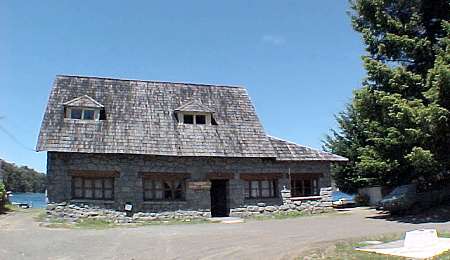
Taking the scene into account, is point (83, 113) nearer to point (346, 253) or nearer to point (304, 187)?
point (304, 187)

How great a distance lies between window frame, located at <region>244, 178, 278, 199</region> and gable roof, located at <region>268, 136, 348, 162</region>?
1.48 meters

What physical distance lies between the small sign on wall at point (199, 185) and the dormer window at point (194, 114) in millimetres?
3543

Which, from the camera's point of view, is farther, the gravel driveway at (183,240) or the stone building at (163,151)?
the stone building at (163,151)

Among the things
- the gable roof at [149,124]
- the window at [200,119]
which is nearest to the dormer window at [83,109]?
the gable roof at [149,124]

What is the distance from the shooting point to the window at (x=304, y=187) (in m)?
27.5

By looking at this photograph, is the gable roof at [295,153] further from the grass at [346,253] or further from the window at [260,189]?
the grass at [346,253]

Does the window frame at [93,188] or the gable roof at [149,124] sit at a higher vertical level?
the gable roof at [149,124]

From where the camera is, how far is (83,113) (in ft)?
81.9

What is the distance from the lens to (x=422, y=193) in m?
22.6

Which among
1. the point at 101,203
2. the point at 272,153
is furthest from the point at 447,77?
the point at 101,203

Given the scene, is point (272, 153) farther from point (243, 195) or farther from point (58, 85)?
point (58, 85)

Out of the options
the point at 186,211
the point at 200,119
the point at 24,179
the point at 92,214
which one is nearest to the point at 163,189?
the point at 186,211

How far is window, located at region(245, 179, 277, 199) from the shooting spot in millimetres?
26438

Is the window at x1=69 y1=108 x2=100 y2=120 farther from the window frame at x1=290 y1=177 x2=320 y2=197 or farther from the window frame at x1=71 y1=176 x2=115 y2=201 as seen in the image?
the window frame at x1=290 y1=177 x2=320 y2=197
